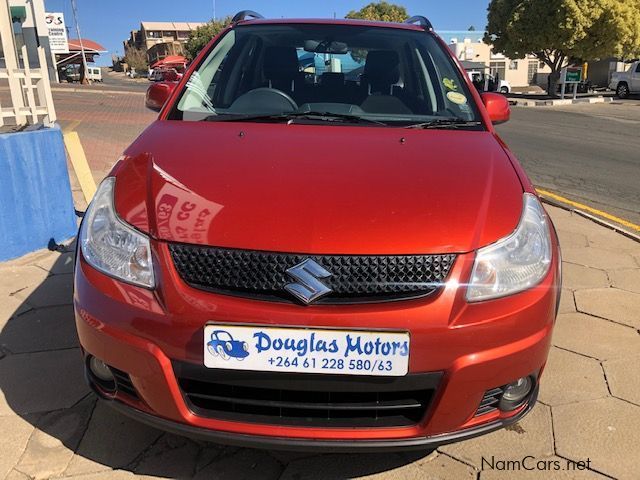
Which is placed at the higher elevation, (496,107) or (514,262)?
(496,107)

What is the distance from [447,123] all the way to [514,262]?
3.37 feet

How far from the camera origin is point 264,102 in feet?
9.23

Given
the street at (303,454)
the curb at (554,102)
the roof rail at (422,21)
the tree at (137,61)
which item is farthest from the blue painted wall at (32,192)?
the tree at (137,61)

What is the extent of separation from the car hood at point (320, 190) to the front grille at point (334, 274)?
0.10 feet

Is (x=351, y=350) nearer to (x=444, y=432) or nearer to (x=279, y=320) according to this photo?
(x=279, y=320)

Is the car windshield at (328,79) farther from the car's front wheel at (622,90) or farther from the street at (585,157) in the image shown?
the car's front wheel at (622,90)

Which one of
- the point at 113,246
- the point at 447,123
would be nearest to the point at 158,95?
the point at 113,246

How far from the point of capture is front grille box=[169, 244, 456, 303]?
1654mm

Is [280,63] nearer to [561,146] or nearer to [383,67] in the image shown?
[383,67]

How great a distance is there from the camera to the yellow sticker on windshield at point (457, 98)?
2791mm

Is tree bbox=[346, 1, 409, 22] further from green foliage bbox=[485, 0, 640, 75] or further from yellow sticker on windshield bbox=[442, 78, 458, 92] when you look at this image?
yellow sticker on windshield bbox=[442, 78, 458, 92]

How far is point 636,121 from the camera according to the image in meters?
15.5

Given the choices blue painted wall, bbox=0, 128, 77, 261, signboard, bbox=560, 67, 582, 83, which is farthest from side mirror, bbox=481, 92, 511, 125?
signboard, bbox=560, 67, 582, 83

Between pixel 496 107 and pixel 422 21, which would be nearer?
pixel 496 107
